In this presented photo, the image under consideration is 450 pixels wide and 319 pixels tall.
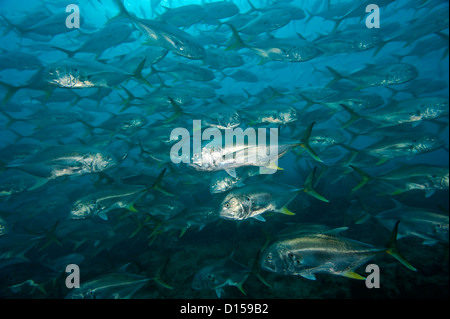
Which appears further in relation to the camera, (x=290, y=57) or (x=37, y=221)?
(x=37, y=221)

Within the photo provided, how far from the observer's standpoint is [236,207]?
9.72 ft

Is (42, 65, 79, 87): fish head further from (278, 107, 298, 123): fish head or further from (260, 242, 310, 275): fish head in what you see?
(260, 242, 310, 275): fish head

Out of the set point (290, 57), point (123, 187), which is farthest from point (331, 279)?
point (290, 57)

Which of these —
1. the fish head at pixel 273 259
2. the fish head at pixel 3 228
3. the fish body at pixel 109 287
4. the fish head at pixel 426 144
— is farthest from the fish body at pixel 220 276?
the fish head at pixel 3 228

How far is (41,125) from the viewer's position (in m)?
6.86

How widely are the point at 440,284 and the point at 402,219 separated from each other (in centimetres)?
88

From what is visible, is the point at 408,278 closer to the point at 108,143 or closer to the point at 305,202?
the point at 305,202

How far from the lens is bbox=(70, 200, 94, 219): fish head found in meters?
3.72

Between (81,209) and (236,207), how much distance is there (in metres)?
2.92

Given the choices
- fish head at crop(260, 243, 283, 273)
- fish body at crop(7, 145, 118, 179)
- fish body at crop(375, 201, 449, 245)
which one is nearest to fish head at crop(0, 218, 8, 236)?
fish body at crop(7, 145, 118, 179)

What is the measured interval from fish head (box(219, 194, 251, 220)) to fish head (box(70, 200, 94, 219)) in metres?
2.54

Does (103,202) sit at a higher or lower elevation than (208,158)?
lower

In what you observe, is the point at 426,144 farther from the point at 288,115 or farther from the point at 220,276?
the point at 220,276

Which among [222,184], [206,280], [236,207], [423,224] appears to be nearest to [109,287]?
[206,280]
